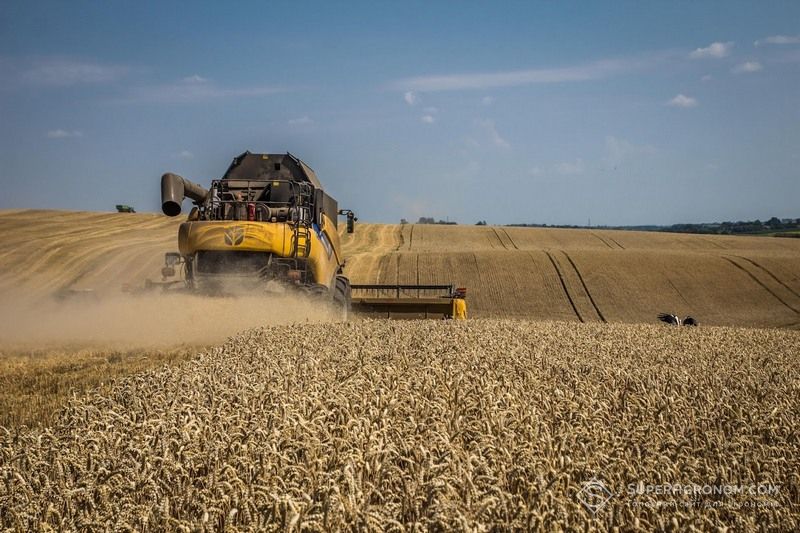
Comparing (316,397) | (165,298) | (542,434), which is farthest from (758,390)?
(165,298)

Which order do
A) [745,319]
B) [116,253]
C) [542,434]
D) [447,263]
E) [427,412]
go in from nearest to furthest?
[542,434] < [427,412] < [745,319] < [116,253] < [447,263]

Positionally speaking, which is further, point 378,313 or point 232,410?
point 378,313

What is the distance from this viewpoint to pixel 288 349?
28.3 ft

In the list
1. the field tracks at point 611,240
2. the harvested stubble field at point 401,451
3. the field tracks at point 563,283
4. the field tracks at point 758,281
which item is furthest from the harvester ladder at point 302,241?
the field tracks at point 611,240

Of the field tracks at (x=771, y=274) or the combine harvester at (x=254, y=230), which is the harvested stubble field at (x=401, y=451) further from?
the field tracks at (x=771, y=274)

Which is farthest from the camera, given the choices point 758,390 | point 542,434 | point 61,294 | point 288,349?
point 61,294

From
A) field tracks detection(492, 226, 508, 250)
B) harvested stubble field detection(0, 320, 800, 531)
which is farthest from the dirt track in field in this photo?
harvested stubble field detection(0, 320, 800, 531)

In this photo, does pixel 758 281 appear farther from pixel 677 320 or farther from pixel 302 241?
pixel 302 241

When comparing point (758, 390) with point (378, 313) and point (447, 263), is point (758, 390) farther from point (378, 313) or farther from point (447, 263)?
Answer: point (447, 263)

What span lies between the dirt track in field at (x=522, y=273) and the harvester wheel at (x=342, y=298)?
418 inches

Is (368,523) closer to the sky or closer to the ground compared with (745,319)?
closer to the sky

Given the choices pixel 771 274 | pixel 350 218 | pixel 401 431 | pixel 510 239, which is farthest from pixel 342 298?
pixel 510 239

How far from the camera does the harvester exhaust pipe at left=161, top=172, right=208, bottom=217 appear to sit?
15.3 metres

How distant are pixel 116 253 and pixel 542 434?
34592 mm
